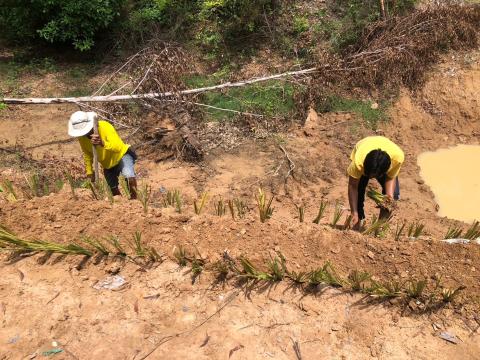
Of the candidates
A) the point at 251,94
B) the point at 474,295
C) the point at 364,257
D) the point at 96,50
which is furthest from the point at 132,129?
the point at 474,295

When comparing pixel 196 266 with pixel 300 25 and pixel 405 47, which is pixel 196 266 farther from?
pixel 300 25

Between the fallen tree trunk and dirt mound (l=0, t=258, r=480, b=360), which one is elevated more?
the fallen tree trunk

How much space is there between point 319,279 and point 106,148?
2355 millimetres

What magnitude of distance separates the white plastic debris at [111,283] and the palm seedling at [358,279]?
168cm

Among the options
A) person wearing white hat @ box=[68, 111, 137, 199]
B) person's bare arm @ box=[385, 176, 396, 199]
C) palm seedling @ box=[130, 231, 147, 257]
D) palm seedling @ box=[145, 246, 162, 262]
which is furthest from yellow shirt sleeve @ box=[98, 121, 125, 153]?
person's bare arm @ box=[385, 176, 396, 199]

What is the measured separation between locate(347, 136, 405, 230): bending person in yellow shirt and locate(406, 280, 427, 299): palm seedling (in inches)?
34.9

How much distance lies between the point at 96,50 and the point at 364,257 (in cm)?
710

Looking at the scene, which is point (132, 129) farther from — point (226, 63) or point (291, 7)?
point (291, 7)

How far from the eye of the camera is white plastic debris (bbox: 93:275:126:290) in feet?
10.0

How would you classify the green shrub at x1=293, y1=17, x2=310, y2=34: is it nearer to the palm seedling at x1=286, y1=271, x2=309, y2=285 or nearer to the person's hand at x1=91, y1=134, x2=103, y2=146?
the person's hand at x1=91, y1=134, x2=103, y2=146

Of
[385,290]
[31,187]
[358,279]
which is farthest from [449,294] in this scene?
[31,187]

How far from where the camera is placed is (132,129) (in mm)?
6477

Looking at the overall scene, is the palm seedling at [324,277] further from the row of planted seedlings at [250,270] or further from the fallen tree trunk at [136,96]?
the fallen tree trunk at [136,96]

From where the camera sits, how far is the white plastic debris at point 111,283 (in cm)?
306
